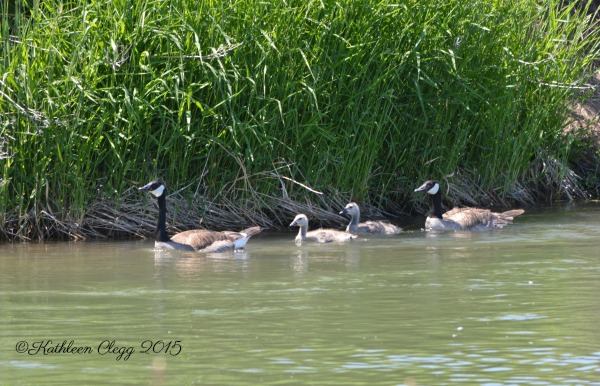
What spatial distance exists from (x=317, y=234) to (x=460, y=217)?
7.06 ft

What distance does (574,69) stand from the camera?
18.4m

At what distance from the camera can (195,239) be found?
13.9m

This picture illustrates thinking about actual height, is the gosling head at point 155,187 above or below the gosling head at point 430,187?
above

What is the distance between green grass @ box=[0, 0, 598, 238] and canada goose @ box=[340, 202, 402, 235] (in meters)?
0.65

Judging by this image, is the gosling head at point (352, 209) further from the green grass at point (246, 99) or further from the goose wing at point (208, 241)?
the goose wing at point (208, 241)

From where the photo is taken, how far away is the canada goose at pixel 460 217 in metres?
15.5

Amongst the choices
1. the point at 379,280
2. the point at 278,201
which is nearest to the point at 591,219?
the point at 278,201

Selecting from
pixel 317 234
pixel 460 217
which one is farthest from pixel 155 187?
pixel 460 217

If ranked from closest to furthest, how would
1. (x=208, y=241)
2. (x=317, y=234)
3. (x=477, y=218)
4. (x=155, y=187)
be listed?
1. (x=208, y=241)
2. (x=155, y=187)
3. (x=317, y=234)
4. (x=477, y=218)

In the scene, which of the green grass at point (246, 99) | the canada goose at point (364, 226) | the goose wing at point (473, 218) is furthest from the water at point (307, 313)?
the green grass at point (246, 99)

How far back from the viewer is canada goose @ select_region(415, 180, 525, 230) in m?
15.5

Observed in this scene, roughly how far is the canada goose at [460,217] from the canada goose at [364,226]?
2.10 ft

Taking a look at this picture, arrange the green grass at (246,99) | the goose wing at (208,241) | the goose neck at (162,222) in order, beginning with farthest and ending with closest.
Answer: the green grass at (246,99), the goose neck at (162,222), the goose wing at (208,241)

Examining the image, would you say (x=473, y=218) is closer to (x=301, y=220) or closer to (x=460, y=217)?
(x=460, y=217)
